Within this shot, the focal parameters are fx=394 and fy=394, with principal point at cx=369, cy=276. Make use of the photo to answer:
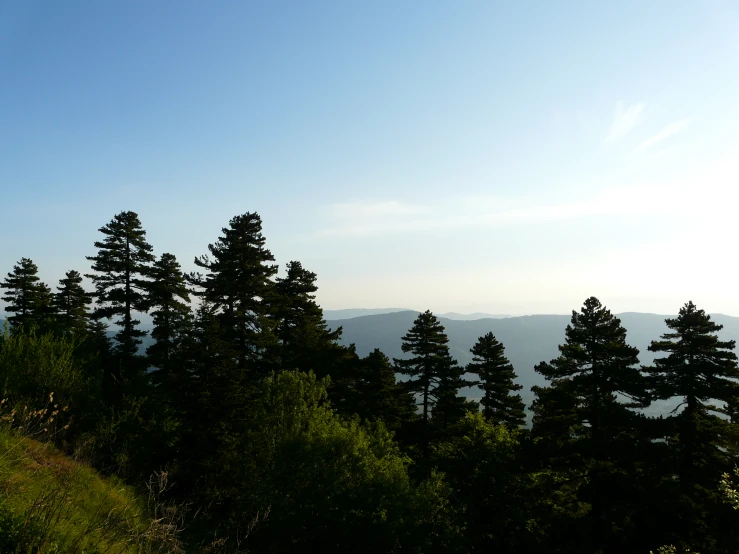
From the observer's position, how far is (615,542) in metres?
21.7

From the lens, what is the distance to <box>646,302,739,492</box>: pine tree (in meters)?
20.5

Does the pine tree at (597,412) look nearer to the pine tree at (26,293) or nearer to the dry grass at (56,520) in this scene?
the dry grass at (56,520)

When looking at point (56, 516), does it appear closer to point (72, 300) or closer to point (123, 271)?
point (123, 271)

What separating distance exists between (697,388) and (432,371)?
18485 millimetres

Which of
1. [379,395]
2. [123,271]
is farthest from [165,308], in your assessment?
[379,395]

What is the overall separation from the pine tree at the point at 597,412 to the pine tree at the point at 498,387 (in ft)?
41.9

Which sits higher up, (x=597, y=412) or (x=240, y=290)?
(x=240, y=290)

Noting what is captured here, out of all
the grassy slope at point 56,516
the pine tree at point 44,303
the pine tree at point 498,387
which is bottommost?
the pine tree at point 498,387

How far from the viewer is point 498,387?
36.7m

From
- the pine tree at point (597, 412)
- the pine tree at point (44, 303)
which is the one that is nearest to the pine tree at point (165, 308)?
the pine tree at point (44, 303)

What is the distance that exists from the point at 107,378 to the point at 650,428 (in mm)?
35185

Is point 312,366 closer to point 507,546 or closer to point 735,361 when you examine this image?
point 507,546

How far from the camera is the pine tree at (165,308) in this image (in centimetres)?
3077

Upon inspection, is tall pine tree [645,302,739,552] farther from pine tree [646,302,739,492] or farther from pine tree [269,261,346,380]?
pine tree [269,261,346,380]
